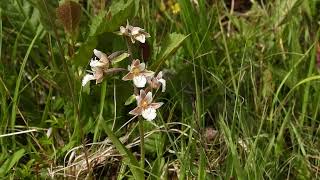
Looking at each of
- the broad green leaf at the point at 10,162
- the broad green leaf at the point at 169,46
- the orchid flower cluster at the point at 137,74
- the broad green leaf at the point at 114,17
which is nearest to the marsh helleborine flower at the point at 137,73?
the orchid flower cluster at the point at 137,74

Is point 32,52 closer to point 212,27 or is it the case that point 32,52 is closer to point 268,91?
point 212,27

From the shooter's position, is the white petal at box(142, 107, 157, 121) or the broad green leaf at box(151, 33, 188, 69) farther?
the broad green leaf at box(151, 33, 188, 69)

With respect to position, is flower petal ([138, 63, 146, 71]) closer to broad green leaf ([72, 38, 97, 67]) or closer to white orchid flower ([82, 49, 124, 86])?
white orchid flower ([82, 49, 124, 86])

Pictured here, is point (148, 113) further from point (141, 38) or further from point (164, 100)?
point (164, 100)

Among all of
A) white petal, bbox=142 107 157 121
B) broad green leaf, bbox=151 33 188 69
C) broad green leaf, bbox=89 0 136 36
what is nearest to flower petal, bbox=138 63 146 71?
white petal, bbox=142 107 157 121

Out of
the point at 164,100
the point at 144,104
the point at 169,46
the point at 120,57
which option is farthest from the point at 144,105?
the point at 164,100

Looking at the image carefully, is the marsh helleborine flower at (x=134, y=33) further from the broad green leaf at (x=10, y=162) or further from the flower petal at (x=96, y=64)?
the broad green leaf at (x=10, y=162)

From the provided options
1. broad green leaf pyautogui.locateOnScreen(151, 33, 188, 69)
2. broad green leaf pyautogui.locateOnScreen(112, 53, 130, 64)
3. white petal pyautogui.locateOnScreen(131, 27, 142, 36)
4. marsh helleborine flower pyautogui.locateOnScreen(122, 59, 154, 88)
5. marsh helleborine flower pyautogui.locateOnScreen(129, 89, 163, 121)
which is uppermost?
white petal pyautogui.locateOnScreen(131, 27, 142, 36)
